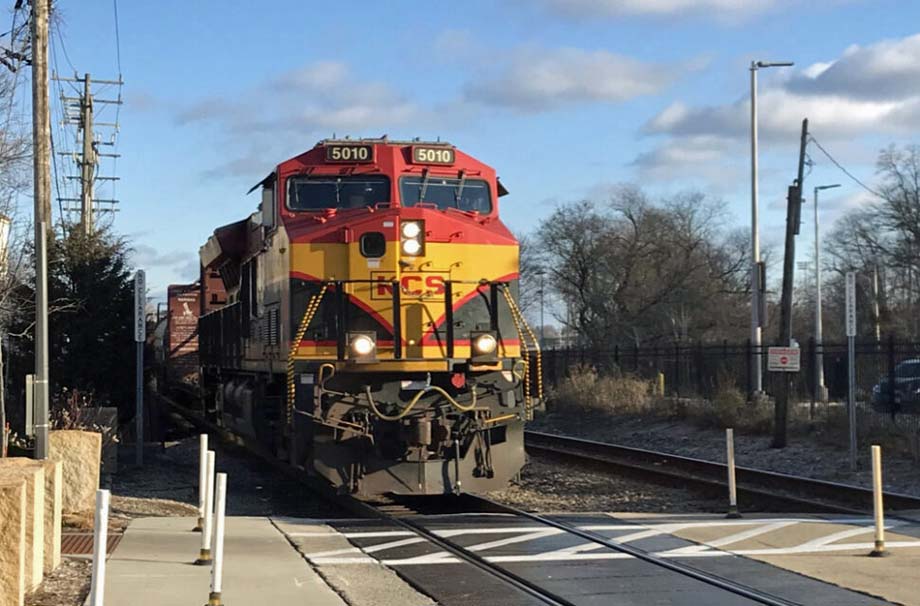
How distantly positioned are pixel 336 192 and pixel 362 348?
2338 millimetres

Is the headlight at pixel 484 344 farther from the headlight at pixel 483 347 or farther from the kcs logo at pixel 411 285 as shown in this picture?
the kcs logo at pixel 411 285

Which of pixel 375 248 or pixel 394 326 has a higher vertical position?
pixel 375 248

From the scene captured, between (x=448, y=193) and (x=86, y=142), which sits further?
(x=86, y=142)

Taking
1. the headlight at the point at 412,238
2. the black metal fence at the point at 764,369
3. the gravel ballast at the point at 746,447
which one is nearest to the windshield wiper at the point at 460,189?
the headlight at the point at 412,238

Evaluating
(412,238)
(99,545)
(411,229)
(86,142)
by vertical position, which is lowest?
(99,545)

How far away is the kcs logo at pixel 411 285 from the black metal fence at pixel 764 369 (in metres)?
8.79

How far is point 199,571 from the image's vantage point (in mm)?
9141

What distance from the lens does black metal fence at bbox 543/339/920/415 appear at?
22438 mm

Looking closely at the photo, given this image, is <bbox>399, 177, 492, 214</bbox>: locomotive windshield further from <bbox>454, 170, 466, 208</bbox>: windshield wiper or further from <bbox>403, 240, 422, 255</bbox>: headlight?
<bbox>403, 240, 422, 255</bbox>: headlight

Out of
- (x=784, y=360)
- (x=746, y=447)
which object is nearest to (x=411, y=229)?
(x=784, y=360)

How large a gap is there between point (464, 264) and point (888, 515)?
5.70 m

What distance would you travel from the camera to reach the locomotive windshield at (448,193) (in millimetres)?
14094

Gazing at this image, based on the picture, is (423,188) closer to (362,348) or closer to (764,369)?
(362,348)

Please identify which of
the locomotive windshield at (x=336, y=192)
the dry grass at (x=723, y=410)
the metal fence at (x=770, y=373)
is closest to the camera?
the locomotive windshield at (x=336, y=192)
